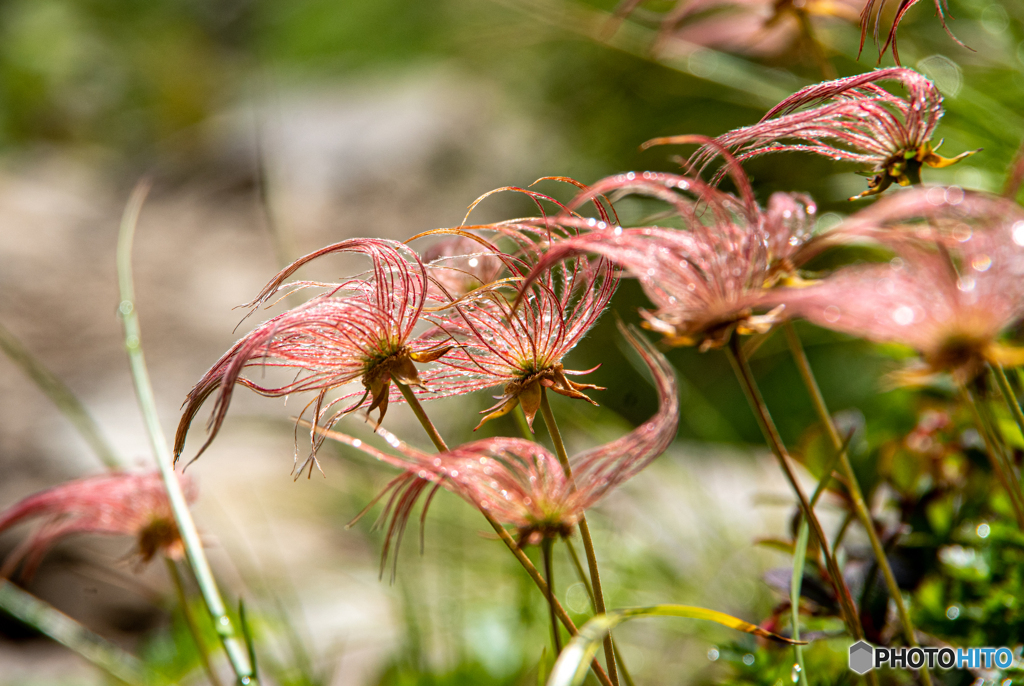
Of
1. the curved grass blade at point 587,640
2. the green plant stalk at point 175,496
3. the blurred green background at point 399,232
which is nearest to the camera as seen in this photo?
the curved grass blade at point 587,640

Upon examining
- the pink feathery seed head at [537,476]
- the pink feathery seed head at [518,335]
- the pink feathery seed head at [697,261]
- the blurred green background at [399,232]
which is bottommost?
the blurred green background at [399,232]

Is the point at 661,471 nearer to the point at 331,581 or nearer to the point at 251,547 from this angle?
the point at 331,581

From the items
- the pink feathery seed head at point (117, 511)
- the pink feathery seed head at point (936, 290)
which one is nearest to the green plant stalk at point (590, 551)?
the pink feathery seed head at point (936, 290)

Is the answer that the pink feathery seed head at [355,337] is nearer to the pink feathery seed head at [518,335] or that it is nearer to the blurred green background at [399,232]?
the pink feathery seed head at [518,335]

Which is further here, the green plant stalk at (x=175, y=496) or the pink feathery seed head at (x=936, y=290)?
the green plant stalk at (x=175, y=496)

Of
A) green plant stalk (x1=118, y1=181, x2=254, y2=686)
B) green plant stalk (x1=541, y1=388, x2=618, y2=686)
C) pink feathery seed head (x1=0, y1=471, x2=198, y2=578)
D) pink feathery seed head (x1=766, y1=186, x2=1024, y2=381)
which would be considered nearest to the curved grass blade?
green plant stalk (x1=541, y1=388, x2=618, y2=686)

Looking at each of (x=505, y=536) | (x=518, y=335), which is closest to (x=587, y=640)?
(x=505, y=536)
